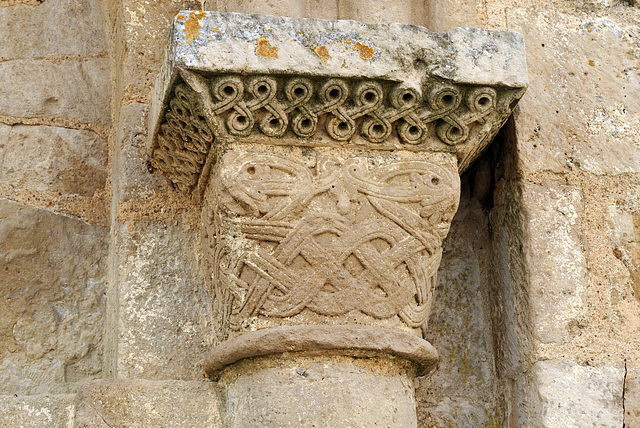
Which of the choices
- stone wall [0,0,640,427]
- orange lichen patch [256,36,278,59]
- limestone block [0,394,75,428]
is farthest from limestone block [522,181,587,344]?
limestone block [0,394,75,428]

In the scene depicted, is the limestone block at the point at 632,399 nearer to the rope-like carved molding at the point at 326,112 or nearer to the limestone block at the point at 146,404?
the rope-like carved molding at the point at 326,112

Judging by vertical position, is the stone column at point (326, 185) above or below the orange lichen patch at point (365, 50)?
below

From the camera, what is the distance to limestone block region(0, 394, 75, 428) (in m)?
1.97

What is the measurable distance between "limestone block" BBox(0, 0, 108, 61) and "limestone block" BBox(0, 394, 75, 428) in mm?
1008

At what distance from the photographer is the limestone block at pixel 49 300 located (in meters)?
2.22

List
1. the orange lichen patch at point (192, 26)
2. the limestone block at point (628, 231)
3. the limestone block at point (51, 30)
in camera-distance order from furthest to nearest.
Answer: the limestone block at point (51, 30) → the limestone block at point (628, 231) → the orange lichen patch at point (192, 26)

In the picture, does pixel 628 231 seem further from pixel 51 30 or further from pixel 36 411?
pixel 51 30

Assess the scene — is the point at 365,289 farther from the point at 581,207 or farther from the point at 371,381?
the point at 581,207

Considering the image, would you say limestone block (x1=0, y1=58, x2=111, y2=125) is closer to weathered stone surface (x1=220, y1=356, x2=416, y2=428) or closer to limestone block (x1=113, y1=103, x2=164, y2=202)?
limestone block (x1=113, y1=103, x2=164, y2=202)

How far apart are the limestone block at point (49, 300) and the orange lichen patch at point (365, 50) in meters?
0.88

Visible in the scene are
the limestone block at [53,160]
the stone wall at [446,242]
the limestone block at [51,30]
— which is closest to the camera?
the stone wall at [446,242]

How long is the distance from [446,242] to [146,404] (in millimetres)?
869

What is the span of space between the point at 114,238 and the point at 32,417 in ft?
1.64

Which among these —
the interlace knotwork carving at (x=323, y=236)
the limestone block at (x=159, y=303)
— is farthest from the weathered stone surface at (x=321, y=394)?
the limestone block at (x=159, y=303)
